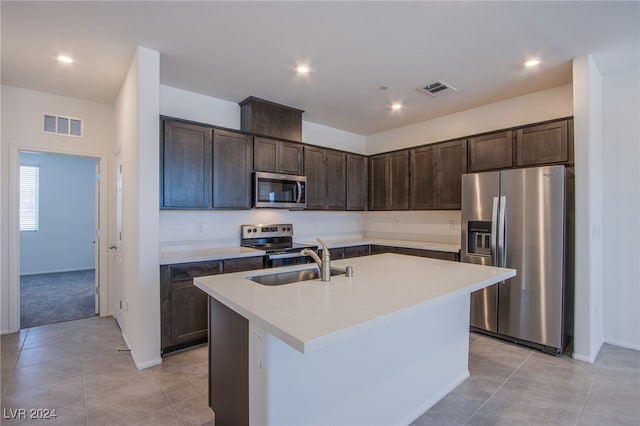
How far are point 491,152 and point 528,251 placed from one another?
1.27m

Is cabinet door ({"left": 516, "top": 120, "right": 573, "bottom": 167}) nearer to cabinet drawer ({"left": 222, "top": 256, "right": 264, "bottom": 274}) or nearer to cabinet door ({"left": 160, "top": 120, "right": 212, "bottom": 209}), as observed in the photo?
cabinet drawer ({"left": 222, "top": 256, "right": 264, "bottom": 274})

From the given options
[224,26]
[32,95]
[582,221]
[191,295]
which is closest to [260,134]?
[224,26]

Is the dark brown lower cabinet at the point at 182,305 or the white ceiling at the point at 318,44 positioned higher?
the white ceiling at the point at 318,44

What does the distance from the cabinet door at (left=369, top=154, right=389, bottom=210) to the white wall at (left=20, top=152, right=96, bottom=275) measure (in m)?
5.80

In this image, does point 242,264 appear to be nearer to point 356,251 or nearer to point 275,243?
point 275,243

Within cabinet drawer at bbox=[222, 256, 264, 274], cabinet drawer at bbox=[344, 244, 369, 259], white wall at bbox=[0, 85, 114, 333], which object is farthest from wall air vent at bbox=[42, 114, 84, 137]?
cabinet drawer at bbox=[344, 244, 369, 259]

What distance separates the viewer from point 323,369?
156 cm

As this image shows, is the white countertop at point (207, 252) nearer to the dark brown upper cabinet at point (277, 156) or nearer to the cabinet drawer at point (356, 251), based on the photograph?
the cabinet drawer at point (356, 251)

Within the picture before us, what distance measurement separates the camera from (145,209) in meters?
2.74

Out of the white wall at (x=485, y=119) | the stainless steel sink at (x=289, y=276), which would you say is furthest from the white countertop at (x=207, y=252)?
the white wall at (x=485, y=119)

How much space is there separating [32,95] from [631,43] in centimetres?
602

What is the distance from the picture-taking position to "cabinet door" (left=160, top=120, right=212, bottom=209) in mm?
3207

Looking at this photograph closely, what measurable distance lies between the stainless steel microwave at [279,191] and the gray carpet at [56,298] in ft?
9.10

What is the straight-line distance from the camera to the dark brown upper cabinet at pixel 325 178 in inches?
178
